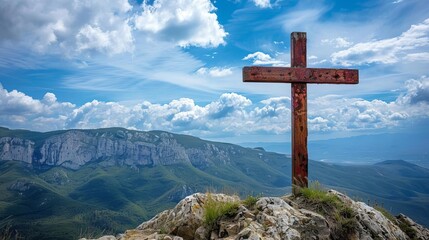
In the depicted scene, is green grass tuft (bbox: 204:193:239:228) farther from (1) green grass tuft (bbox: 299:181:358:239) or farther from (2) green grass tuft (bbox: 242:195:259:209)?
(1) green grass tuft (bbox: 299:181:358:239)

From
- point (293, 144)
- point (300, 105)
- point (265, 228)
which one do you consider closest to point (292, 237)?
point (265, 228)

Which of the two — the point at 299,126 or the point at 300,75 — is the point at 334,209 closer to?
the point at 299,126

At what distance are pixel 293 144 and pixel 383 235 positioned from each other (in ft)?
12.4

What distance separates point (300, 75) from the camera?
11.5m

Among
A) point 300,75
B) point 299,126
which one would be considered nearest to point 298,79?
point 300,75

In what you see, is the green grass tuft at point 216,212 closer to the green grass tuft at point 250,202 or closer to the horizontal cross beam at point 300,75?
the green grass tuft at point 250,202

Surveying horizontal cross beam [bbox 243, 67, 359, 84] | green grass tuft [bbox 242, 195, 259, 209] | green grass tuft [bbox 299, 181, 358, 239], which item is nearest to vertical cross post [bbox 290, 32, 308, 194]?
horizontal cross beam [bbox 243, 67, 359, 84]

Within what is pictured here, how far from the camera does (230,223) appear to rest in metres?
8.66

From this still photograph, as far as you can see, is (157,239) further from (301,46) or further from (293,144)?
(301,46)

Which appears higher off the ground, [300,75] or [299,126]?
[300,75]

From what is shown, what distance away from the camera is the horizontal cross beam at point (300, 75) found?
35.9 ft

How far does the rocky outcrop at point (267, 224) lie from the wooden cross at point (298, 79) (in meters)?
1.35

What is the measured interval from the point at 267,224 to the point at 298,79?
17.4 ft

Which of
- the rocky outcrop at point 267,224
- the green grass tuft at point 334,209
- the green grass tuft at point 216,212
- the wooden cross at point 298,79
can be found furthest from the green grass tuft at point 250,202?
the wooden cross at point 298,79
